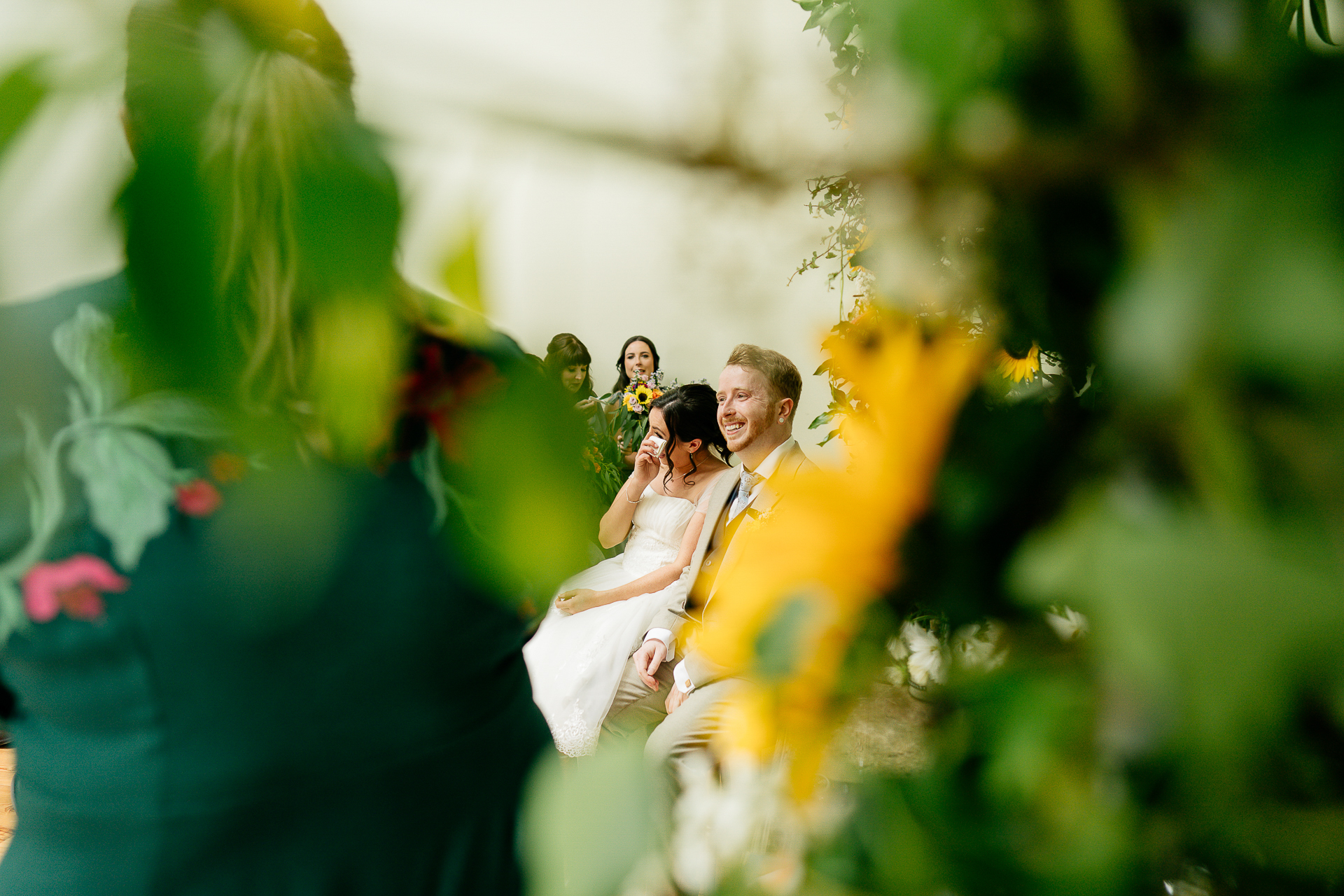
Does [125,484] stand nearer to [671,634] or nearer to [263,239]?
[263,239]

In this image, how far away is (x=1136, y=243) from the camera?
102mm

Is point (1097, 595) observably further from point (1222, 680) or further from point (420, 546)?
point (420, 546)

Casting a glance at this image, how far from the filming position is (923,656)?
171mm

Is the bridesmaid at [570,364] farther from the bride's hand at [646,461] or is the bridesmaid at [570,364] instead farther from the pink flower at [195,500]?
the bride's hand at [646,461]

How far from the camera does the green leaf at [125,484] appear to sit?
1.14 feet

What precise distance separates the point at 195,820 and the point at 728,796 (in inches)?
22.5

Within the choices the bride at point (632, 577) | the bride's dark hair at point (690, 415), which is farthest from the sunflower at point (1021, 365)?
the bride's dark hair at point (690, 415)

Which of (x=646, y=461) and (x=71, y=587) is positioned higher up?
(x=71, y=587)

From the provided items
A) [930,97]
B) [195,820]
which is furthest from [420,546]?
[930,97]

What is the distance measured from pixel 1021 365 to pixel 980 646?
0.08 metres

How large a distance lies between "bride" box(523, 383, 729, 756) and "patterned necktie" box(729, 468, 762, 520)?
0.15 m

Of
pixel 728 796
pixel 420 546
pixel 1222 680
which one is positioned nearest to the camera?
pixel 1222 680

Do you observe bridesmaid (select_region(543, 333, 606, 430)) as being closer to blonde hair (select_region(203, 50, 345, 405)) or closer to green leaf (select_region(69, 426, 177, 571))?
blonde hair (select_region(203, 50, 345, 405))

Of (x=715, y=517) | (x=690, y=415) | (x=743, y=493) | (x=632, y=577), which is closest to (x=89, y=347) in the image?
(x=715, y=517)
